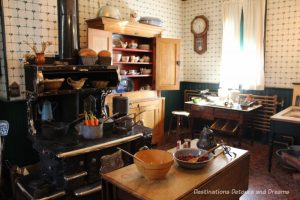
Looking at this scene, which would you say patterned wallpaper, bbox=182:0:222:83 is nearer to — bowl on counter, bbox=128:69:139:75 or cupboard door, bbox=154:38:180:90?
cupboard door, bbox=154:38:180:90

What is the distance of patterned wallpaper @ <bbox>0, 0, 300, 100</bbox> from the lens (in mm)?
2830

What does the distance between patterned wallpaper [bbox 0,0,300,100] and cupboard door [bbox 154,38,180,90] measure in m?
0.75

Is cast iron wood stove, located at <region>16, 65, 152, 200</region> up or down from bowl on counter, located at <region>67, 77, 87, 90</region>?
down

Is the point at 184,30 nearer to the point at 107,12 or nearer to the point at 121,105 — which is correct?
the point at 107,12

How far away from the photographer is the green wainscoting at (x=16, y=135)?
2836 millimetres

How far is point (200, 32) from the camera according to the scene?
4.95 meters

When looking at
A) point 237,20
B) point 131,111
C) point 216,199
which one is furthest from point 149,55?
point 216,199

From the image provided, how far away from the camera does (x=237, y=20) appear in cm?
438

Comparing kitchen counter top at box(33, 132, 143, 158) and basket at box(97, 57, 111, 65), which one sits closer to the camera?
kitchen counter top at box(33, 132, 143, 158)

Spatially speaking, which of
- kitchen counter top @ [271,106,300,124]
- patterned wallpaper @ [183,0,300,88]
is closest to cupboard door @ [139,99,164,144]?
patterned wallpaper @ [183,0,300,88]

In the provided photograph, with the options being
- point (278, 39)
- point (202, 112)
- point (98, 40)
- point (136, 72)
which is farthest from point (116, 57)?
point (278, 39)

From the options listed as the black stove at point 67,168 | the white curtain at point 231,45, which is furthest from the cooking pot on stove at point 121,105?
the white curtain at point 231,45

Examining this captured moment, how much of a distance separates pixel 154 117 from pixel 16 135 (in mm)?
2009

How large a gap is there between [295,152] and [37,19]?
3.49 metres
